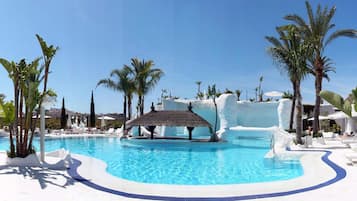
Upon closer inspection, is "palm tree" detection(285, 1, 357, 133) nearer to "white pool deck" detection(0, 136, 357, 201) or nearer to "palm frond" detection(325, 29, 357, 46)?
"palm frond" detection(325, 29, 357, 46)

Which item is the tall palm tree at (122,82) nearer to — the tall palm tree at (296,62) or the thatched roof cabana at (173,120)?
the thatched roof cabana at (173,120)

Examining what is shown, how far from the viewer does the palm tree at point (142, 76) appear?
1085 inches

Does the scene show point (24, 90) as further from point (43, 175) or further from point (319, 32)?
point (319, 32)

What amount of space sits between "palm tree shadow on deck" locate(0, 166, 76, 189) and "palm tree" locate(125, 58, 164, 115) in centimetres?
1941

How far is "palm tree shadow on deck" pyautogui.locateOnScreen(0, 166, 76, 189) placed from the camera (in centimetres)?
666

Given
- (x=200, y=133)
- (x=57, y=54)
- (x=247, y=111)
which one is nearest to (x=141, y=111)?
(x=200, y=133)

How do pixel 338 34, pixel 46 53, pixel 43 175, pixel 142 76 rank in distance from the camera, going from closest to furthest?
pixel 43 175 → pixel 46 53 → pixel 338 34 → pixel 142 76

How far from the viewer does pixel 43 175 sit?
7.44 meters

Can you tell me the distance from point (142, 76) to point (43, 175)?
20.5m

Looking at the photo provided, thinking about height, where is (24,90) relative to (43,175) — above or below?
above

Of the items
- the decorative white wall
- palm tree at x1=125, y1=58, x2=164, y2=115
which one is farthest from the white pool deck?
the decorative white wall

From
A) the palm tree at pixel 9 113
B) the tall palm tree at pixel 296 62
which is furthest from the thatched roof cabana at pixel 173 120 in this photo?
the palm tree at pixel 9 113

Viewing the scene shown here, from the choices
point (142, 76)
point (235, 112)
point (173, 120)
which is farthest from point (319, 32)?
point (142, 76)

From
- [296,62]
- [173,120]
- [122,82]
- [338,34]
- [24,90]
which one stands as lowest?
[173,120]
